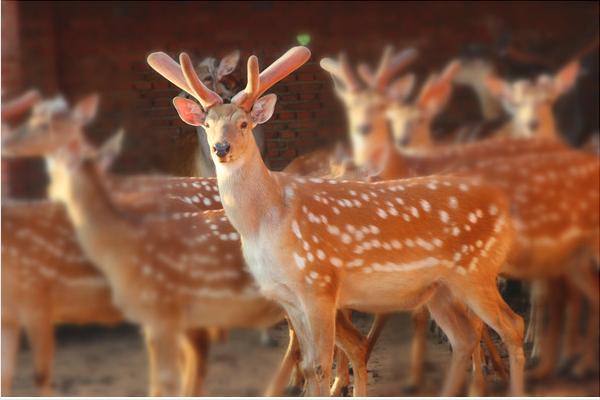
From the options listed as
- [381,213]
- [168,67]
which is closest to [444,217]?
[381,213]

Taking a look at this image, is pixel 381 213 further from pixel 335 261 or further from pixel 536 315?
pixel 536 315

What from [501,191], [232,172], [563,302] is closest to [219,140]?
[232,172]

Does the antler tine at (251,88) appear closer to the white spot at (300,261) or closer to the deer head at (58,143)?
the white spot at (300,261)

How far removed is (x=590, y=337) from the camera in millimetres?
4480

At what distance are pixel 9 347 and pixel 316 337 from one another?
92 centimetres

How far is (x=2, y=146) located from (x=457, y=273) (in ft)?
4.52

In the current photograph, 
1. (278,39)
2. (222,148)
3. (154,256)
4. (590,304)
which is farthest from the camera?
(590,304)

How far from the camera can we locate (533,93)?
4305 mm

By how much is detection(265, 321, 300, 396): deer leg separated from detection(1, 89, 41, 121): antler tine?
1.03 metres

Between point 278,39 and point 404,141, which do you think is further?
point 404,141

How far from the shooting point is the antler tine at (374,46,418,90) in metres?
4.24

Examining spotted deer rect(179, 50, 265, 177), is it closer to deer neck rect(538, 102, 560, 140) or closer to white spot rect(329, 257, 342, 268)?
white spot rect(329, 257, 342, 268)

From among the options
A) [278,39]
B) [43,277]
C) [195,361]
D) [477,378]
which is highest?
[278,39]

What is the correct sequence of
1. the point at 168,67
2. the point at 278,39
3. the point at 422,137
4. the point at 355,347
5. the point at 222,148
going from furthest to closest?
the point at 422,137 < the point at 278,39 < the point at 355,347 < the point at 168,67 < the point at 222,148
